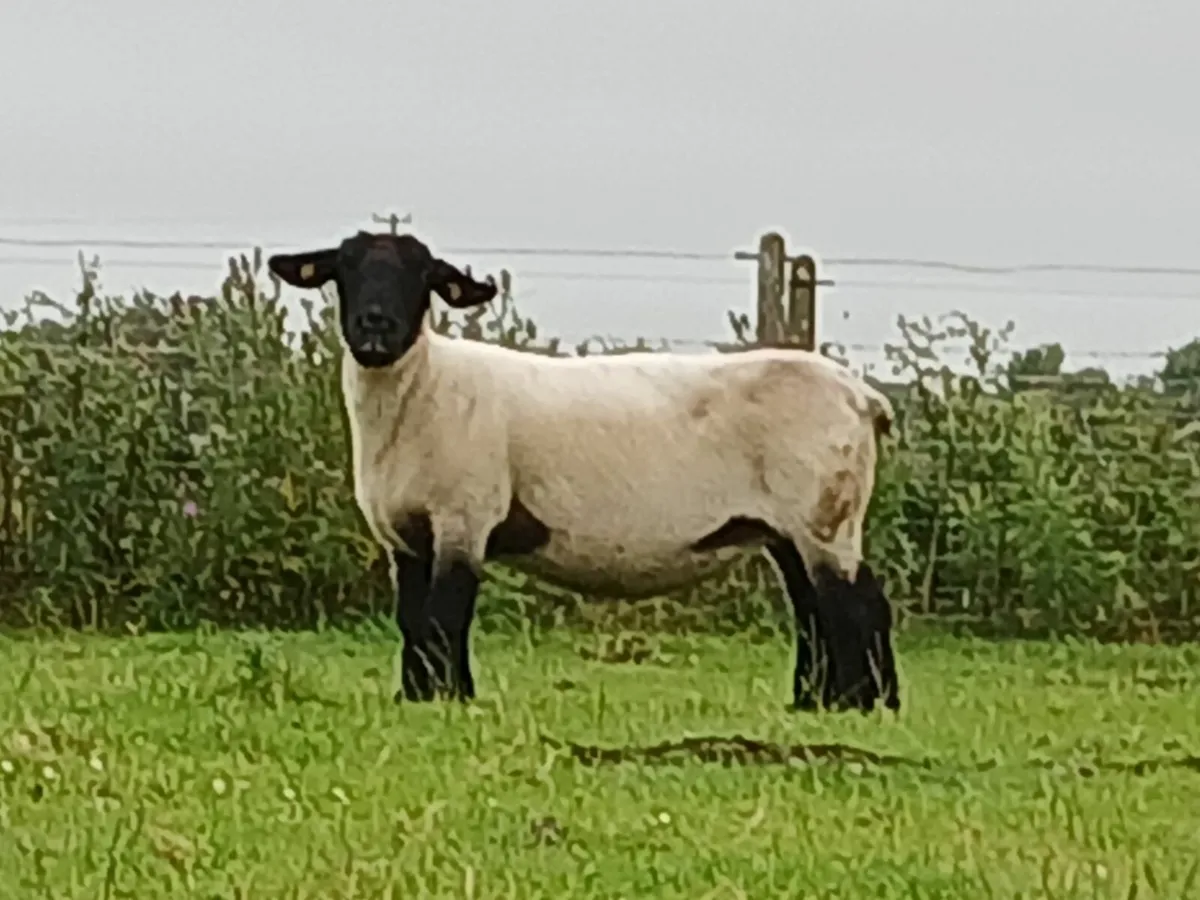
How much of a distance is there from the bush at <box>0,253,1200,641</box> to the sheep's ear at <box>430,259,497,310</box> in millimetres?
3182

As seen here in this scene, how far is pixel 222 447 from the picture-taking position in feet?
41.2

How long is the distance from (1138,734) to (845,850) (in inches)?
116

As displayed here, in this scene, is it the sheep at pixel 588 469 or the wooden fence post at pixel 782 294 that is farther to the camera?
the wooden fence post at pixel 782 294

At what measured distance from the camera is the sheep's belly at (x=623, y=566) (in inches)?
373

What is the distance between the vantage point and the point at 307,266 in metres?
9.34

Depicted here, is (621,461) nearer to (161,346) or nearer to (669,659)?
(669,659)

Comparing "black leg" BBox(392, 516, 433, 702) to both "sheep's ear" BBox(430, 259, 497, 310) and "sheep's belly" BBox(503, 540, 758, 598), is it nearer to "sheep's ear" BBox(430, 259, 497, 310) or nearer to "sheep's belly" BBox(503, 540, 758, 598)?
"sheep's belly" BBox(503, 540, 758, 598)

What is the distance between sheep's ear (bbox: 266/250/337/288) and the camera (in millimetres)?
9297

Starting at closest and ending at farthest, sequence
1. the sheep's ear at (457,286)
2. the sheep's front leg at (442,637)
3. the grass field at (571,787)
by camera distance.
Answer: the grass field at (571,787) → the sheep's front leg at (442,637) → the sheep's ear at (457,286)

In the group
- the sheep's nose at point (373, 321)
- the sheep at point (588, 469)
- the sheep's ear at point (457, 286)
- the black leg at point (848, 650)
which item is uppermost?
the sheep's ear at point (457, 286)

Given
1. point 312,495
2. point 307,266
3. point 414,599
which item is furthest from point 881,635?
point 312,495

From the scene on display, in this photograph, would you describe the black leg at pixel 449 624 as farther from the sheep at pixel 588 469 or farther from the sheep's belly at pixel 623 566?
the sheep's belly at pixel 623 566

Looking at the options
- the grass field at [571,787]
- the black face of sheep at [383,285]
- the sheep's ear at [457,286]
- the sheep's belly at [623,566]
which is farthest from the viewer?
the sheep's belly at [623,566]

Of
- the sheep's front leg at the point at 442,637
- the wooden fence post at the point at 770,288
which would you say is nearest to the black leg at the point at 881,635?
the sheep's front leg at the point at 442,637
